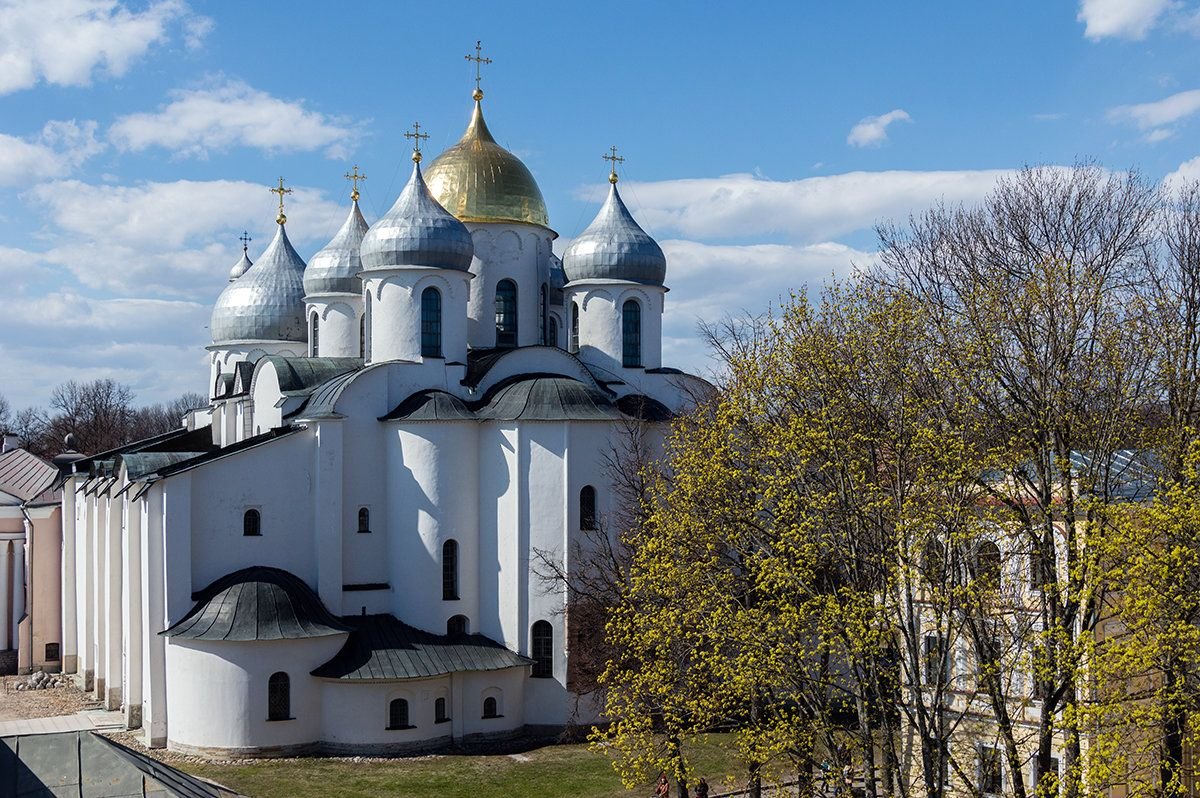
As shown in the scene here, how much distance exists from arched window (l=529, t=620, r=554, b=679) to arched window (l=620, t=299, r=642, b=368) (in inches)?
294

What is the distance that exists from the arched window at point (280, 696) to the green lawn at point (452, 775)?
0.96 meters

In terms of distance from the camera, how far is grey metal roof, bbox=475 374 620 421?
27.0 metres

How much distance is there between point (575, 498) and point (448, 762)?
615 centimetres

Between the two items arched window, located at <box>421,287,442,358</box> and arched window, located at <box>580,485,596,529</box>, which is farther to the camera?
arched window, located at <box>421,287,442,358</box>

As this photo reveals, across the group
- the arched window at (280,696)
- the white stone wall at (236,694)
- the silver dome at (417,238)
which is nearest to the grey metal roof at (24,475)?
the white stone wall at (236,694)

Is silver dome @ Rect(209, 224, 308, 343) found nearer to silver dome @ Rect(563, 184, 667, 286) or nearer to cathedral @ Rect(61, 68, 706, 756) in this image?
cathedral @ Rect(61, 68, 706, 756)

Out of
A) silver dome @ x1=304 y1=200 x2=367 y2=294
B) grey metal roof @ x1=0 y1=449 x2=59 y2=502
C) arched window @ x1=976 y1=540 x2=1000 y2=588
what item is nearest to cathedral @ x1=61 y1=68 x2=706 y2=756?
silver dome @ x1=304 y1=200 x2=367 y2=294

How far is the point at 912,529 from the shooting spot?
13836 mm

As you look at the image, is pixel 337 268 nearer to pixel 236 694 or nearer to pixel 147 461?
pixel 147 461

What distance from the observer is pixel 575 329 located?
1266 inches

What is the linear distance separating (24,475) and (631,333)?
23099 mm

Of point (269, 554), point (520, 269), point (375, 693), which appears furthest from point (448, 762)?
point (520, 269)

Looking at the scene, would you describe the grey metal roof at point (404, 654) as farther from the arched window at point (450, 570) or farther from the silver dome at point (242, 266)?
the silver dome at point (242, 266)

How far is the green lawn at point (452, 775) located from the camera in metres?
22.7
